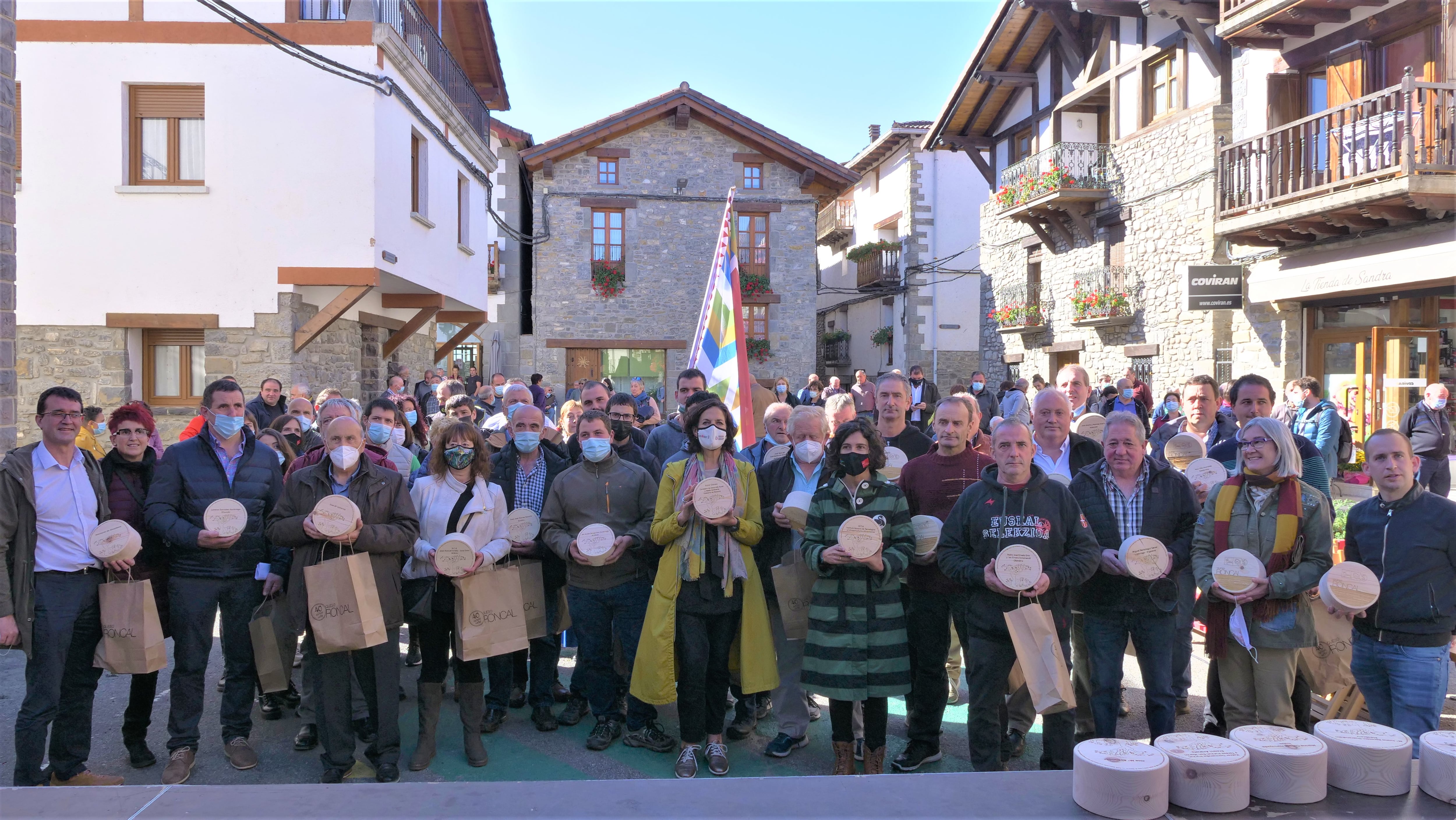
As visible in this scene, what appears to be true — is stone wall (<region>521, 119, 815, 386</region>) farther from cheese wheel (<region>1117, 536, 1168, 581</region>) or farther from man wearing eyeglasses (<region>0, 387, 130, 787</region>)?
cheese wheel (<region>1117, 536, 1168, 581</region>)

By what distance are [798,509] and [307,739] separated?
9.94ft

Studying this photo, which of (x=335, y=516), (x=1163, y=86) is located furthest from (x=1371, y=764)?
(x=1163, y=86)

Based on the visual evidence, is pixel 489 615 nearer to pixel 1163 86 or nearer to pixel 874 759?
pixel 874 759

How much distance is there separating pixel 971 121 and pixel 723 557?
21.3 m

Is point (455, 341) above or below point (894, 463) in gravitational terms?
above

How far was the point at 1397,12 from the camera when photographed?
1241 centimetres

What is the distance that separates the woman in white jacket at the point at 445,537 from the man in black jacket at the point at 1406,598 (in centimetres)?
412

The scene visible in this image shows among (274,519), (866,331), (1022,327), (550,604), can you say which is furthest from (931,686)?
(866,331)

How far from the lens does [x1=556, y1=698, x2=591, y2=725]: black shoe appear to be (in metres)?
5.76

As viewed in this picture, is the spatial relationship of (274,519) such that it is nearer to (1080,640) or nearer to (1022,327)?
(1080,640)

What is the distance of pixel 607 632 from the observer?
5.51 metres

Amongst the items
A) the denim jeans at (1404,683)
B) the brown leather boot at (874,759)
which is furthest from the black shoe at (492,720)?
the denim jeans at (1404,683)

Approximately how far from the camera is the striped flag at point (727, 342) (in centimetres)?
655

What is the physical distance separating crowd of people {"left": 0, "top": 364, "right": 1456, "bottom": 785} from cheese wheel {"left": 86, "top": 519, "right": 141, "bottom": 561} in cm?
7
